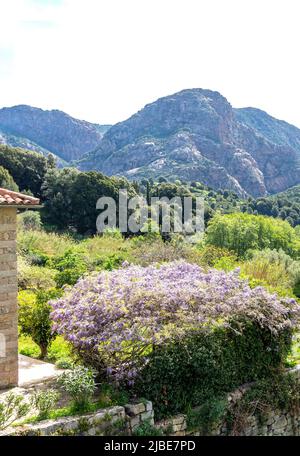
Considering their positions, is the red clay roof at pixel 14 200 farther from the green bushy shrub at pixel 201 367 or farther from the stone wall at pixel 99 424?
the stone wall at pixel 99 424

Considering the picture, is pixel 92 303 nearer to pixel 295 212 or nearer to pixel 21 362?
pixel 21 362

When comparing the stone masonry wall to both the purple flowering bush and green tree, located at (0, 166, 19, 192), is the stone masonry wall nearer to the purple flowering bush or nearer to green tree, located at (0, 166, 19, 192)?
the purple flowering bush

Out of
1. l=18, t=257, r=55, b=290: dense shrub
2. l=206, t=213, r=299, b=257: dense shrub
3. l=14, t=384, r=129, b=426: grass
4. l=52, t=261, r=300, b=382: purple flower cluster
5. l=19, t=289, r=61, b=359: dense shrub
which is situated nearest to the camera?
l=14, t=384, r=129, b=426: grass

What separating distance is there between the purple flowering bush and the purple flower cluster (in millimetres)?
21

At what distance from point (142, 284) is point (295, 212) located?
82.1 metres

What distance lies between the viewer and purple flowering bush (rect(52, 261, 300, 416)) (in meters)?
11.0

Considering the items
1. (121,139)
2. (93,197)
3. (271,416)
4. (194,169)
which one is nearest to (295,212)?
(93,197)

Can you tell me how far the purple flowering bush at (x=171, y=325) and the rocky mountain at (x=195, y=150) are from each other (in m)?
130

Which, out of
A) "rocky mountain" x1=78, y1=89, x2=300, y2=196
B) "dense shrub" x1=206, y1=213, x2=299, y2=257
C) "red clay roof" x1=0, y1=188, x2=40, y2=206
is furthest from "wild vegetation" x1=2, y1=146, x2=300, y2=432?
"rocky mountain" x1=78, y1=89, x2=300, y2=196

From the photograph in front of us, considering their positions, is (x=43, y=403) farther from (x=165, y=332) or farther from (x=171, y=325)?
(x=171, y=325)

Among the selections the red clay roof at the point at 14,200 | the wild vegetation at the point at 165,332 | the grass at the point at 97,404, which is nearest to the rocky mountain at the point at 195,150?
the wild vegetation at the point at 165,332

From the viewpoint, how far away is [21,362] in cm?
1390

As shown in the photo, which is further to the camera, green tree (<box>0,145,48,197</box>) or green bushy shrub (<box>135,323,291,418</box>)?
green tree (<box>0,145,48,197</box>)

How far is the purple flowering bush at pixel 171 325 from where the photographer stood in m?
A: 11.0
